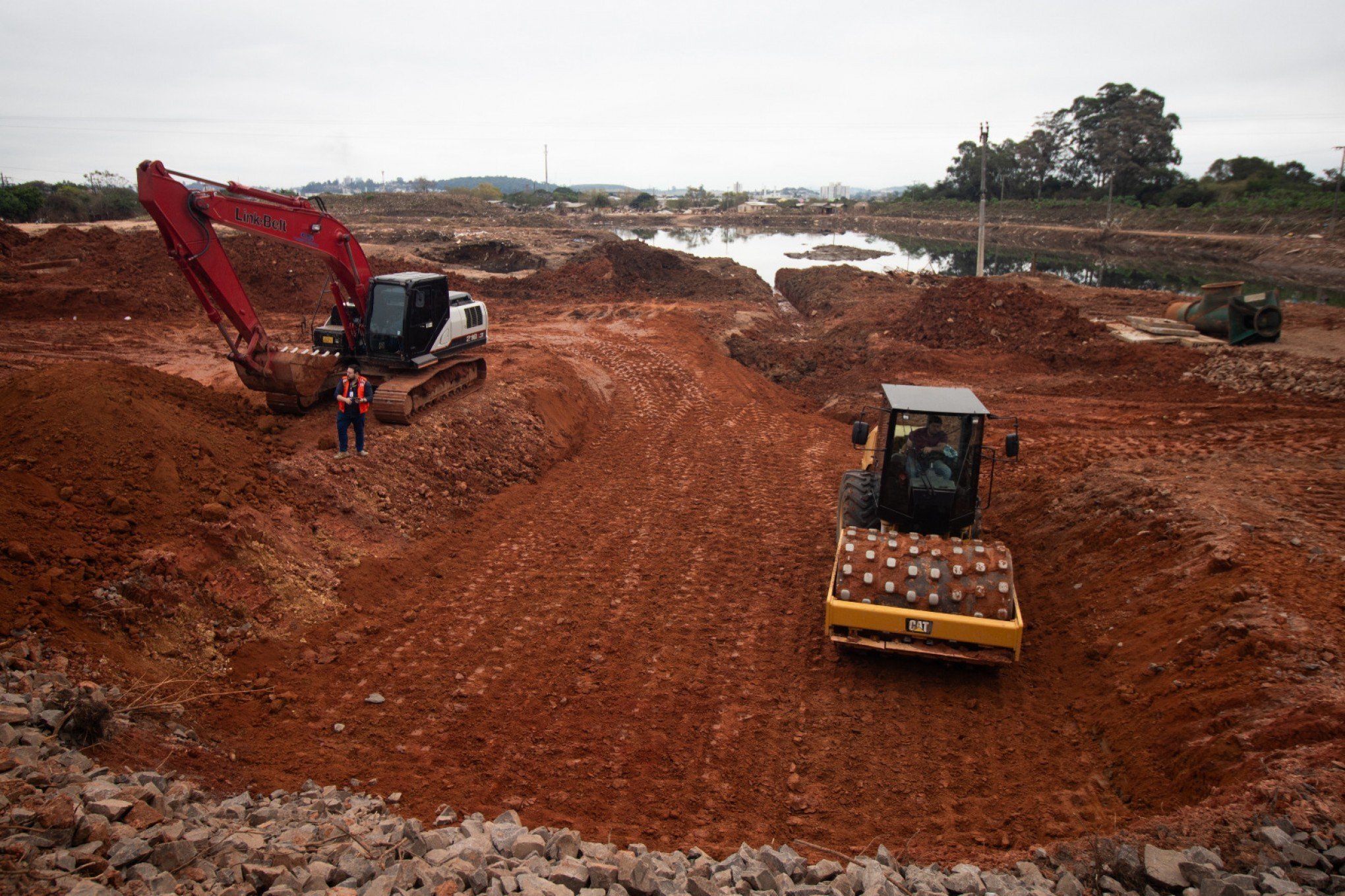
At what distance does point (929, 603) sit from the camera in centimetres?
740

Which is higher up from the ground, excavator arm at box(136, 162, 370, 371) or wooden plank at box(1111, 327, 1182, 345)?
excavator arm at box(136, 162, 370, 371)

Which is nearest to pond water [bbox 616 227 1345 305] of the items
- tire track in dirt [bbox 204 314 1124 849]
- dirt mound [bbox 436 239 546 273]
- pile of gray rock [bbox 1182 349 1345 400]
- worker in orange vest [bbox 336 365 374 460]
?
dirt mound [bbox 436 239 546 273]

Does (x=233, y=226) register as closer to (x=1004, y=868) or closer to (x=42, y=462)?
(x=42, y=462)

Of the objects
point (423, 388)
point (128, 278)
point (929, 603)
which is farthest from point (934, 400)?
point (128, 278)

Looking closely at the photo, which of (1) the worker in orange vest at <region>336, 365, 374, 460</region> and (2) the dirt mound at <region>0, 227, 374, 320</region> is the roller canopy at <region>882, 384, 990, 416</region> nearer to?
(1) the worker in orange vest at <region>336, 365, 374, 460</region>

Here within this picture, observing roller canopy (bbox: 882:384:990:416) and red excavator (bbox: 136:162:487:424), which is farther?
red excavator (bbox: 136:162:487:424)

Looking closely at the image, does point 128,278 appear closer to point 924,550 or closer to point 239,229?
point 239,229

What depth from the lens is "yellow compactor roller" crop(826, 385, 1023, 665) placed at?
731cm

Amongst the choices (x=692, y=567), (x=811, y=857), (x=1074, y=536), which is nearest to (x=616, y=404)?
(x=692, y=567)

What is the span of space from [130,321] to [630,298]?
16121 mm

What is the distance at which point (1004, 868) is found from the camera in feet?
16.1

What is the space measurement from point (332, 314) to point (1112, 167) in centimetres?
8219

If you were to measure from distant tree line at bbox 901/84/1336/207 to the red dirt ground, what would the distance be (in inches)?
2477

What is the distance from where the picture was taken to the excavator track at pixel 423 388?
1236 cm
